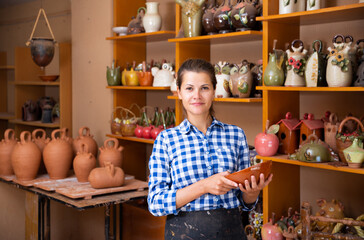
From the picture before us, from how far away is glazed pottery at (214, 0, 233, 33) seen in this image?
8.55ft

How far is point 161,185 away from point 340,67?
1.14 m

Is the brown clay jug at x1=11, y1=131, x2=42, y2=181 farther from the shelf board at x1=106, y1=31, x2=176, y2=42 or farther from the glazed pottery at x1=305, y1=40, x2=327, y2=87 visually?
the glazed pottery at x1=305, y1=40, x2=327, y2=87

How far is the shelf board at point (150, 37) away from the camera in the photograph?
10.2 ft

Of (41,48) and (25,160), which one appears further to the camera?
(41,48)

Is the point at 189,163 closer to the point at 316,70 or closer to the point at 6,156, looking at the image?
the point at 316,70

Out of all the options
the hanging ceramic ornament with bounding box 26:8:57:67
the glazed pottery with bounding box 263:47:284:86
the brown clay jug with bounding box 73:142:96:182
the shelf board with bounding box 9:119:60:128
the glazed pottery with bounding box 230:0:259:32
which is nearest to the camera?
the glazed pottery with bounding box 263:47:284:86

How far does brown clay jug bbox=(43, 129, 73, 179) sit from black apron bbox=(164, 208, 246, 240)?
182 centimetres

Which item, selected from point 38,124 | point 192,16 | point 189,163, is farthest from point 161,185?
point 38,124

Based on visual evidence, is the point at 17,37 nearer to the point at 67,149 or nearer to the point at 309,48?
the point at 67,149

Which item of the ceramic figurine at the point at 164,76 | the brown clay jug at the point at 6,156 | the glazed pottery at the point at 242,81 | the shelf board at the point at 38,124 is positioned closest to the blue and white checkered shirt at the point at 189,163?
the glazed pottery at the point at 242,81

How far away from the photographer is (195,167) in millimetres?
1487

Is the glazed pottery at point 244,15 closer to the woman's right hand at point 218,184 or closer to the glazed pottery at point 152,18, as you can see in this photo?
the glazed pottery at point 152,18

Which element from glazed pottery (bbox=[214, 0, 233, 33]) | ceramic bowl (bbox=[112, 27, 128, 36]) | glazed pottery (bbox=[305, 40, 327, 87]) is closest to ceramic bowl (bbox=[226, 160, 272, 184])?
glazed pottery (bbox=[305, 40, 327, 87])

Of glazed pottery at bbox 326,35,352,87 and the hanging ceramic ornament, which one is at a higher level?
the hanging ceramic ornament
